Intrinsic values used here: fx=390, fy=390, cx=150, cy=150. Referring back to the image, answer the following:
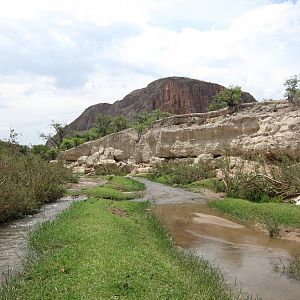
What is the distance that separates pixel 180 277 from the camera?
1020 cm

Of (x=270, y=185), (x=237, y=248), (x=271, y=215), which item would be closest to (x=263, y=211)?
(x=271, y=215)

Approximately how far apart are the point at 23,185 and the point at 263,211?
50.3ft

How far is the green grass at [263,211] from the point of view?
20391mm

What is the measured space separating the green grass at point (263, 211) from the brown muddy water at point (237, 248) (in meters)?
0.90

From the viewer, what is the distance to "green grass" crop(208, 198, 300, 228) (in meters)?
20.4

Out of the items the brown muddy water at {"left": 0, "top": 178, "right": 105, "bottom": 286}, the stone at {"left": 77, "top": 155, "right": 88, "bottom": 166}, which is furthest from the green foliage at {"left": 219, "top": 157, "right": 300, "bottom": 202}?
Result: the stone at {"left": 77, "top": 155, "right": 88, "bottom": 166}

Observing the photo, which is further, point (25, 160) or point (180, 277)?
point (25, 160)

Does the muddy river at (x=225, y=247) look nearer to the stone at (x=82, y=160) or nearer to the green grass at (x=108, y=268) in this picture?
the green grass at (x=108, y=268)

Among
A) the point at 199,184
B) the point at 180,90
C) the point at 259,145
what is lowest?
the point at 199,184

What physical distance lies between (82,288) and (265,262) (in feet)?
26.2

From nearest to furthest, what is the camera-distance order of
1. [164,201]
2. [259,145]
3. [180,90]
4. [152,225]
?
1. [152,225]
2. [164,201]
3. [259,145]
4. [180,90]

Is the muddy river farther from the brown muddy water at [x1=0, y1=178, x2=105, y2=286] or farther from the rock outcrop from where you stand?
the rock outcrop

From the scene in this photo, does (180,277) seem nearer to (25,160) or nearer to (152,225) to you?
(152,225)

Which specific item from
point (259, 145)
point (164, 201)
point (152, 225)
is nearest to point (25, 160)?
point (164, 201)
